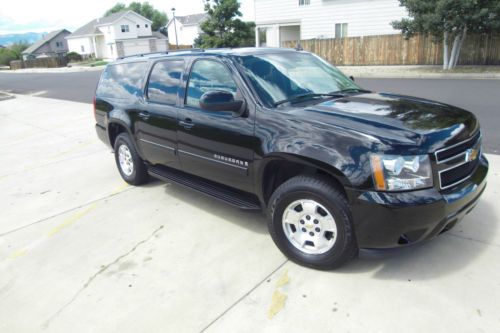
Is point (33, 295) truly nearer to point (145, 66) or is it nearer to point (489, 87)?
point (145, 66)

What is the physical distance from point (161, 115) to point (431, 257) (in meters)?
3.16

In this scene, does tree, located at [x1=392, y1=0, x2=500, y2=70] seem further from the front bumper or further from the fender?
the front bumper

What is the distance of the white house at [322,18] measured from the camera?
85.4 feet

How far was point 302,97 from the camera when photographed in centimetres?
383

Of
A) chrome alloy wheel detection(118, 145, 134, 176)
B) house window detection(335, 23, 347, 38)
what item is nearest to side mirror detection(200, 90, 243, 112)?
chrome alloy wheel detection(118, 145, 134, 176)

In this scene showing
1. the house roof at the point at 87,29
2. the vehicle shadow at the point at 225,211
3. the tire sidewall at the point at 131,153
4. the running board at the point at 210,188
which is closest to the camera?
the running board at the point at 210,188

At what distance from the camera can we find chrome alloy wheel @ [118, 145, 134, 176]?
18.6 feet

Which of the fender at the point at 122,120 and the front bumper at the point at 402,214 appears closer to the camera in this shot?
the front bumper at the point at 402,214

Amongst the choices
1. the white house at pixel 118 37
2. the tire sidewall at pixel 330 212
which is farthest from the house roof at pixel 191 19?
the tire sidewall at pixel 330 212

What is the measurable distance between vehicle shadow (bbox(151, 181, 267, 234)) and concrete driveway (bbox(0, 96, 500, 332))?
0.07 ft

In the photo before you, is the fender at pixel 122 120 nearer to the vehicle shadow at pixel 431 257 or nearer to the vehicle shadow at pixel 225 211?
the vehicle shadow at pixel 225 211

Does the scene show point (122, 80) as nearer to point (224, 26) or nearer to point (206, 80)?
point (206, 80)

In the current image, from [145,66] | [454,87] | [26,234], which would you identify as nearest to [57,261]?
[26,234]

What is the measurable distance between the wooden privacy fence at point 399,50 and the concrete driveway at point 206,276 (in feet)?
59.2
